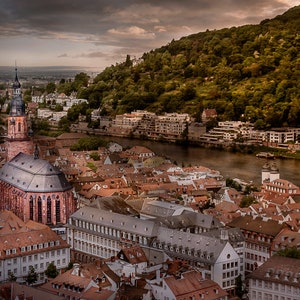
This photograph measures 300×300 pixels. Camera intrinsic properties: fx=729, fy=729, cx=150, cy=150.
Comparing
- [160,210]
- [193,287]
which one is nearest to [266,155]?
[160,210]

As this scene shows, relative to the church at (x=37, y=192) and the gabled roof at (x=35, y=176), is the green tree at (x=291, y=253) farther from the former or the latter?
the gabled roof at (x=35, y=176)

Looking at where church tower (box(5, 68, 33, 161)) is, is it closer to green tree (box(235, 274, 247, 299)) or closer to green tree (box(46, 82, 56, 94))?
green tree (box(235, 274, 247, 299))

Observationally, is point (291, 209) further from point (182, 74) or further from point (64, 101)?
point (64, 101)

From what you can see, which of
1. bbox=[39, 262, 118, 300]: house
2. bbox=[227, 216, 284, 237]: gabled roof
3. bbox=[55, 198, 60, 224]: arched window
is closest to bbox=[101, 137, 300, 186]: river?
bbox=[55, 198, 60, 224]: arched window

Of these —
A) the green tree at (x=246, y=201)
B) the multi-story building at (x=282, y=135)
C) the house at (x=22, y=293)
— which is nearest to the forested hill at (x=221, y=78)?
the multi-story building at (x=282, y=135)

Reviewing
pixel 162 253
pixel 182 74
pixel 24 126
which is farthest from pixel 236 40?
pixel 162 253

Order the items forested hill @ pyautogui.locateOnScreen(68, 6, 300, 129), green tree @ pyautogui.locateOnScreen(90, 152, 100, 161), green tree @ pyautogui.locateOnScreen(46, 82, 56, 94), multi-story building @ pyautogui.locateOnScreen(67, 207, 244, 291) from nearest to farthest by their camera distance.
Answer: multi-story building @ pyautogui.locateOnScreen(67, 207, 244, 291) → green tree @ pyautogui.locateOnScreen(90, 152, 100, 161) → forested hill @ pyautogui.locateOnScreen(68, 6, 300, 129) → green tree @ pyautogui.locateOnScreen(46, 82, 56, 94)
